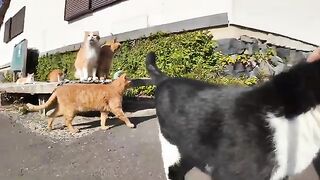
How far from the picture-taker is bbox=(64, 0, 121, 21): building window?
1244 centimetres

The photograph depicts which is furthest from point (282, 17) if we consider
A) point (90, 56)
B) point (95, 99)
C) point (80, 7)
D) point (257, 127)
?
point (257, 127)

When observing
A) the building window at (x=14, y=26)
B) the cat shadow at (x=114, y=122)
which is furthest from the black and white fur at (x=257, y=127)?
the building window at (x=14, y=26)

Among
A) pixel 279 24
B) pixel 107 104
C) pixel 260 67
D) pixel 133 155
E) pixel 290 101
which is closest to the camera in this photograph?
pixel 290 101

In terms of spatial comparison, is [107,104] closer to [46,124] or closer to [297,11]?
[46,124]

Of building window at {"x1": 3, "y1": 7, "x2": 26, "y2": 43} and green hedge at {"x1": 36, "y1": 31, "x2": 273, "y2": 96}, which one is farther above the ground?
building window at {"x1": 3, "y1": 7, "x2": 26, "y2": 43}

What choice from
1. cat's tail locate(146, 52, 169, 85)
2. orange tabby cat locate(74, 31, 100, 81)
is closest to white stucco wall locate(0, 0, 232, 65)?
orange tabby cat locate(74, 31, 100, 81)

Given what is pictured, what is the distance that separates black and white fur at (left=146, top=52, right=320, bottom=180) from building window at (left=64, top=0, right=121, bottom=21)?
365 inches

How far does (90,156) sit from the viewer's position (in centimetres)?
559

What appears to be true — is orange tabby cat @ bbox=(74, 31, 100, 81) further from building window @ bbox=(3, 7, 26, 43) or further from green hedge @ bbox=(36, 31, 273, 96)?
building window @ bbox=(3, 7, 26, 43)

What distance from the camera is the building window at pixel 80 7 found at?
12442 mm

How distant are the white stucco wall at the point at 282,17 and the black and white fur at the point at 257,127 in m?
5.58

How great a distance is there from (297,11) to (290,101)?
7.85 m

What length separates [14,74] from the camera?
17.6m

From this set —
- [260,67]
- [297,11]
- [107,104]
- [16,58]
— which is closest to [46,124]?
[107,104]
